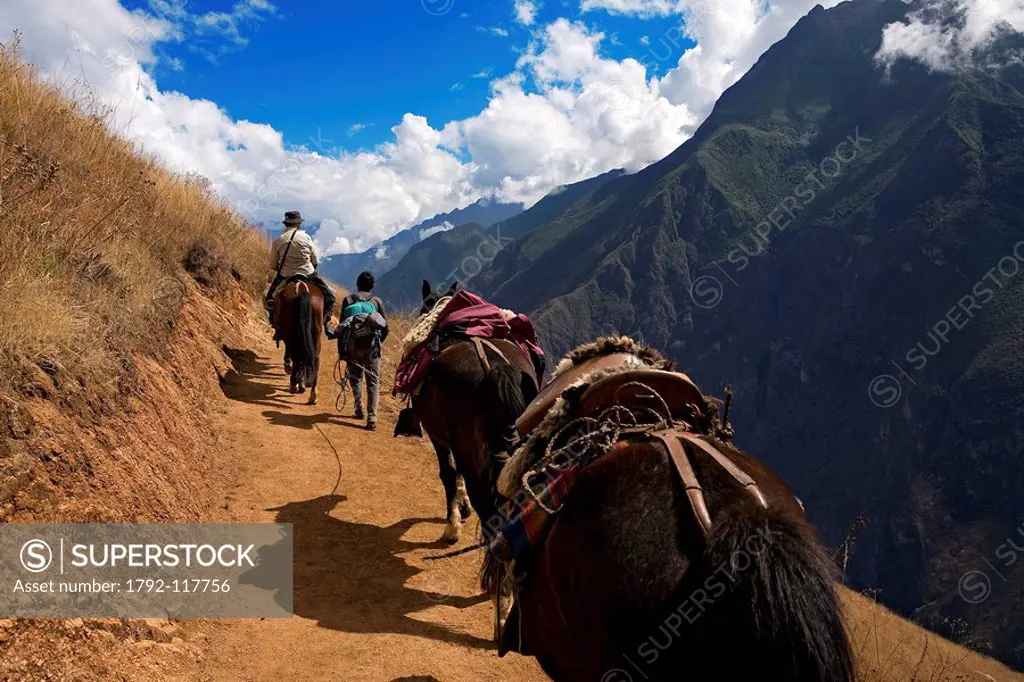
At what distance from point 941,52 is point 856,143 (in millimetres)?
25915

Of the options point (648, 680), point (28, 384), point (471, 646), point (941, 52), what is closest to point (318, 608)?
point (471, 646)

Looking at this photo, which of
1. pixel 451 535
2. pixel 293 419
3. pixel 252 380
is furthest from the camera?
pixel 252 380

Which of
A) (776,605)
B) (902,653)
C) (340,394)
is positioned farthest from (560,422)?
(340,394)

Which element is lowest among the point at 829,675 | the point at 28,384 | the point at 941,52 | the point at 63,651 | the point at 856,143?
the point at 63,651

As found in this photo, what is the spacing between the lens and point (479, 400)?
4406 mm

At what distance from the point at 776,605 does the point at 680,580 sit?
0.27m

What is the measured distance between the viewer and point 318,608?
14.5ft

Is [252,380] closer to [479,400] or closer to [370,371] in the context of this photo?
[370,371]

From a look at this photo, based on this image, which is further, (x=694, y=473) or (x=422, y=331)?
(x=422, y=331)

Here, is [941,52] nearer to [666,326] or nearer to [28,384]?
[666,326]

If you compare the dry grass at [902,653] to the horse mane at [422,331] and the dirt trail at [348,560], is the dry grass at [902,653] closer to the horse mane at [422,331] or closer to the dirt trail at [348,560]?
the dirt trail at [348,560]

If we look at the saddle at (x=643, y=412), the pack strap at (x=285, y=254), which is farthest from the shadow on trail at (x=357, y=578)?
the pack strap at (x=285, y=254)

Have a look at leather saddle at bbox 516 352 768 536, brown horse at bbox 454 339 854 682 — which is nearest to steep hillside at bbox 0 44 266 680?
brown horse at bbox 454 339 854 682

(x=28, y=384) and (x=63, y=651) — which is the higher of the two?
(x=28, y=384)
